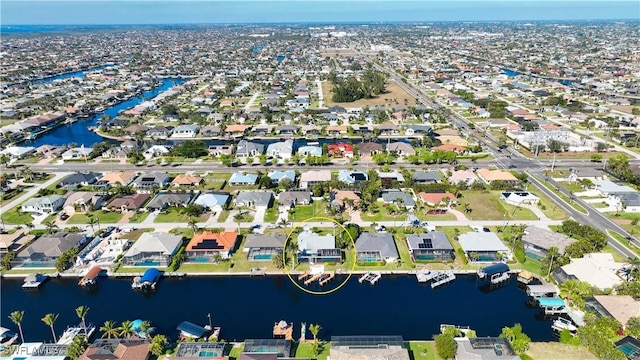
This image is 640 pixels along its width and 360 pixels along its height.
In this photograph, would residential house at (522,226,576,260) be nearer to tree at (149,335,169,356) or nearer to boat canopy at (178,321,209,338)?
boat canopy at (178,321,209,338)

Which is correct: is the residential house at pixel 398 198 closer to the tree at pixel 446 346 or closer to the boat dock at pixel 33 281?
the tree at pixel 446 346

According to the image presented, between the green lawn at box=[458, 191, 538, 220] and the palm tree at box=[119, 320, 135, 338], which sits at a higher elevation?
the palm tree at box=[119, 320, 135, 338]

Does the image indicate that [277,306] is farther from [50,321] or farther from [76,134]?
[76,134]

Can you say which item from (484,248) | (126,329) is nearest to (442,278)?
(484,248)

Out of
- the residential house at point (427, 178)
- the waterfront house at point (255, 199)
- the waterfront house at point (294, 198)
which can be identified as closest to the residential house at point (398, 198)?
the residential house at point (427, 178)

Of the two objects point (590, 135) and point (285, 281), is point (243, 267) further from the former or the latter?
point (590, 135)

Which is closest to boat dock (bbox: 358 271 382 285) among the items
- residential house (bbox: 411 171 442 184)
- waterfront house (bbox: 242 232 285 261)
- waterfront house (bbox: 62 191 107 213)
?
waterfront house (bbox: 242 232 285 261)
